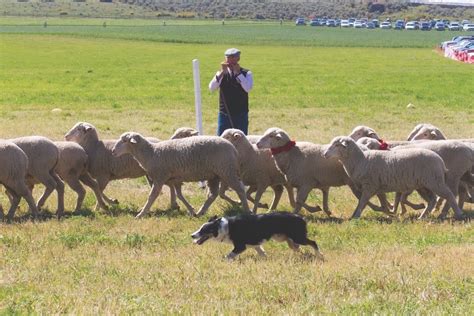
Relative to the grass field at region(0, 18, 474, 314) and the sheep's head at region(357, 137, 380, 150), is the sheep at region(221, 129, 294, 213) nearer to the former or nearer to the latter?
the grass field at region(0, 18, 474, 314)

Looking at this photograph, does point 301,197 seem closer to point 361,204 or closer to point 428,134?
point 361,204

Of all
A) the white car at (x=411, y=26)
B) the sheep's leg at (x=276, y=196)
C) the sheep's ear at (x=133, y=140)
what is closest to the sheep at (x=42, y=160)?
the sheep's ear at (x=133, y=140)

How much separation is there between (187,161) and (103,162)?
1726mm

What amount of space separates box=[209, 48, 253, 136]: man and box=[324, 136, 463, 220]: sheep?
A: 2.62 m

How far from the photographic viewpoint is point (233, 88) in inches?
650

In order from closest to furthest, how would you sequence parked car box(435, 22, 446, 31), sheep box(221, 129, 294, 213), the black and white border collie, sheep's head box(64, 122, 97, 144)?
1. the black and white border collie
2. sheep box(221, 129, 294, 213)
3. sheep's head box(64, 122, 97, 144)
4. parked car box(435, 22, 446, 31)

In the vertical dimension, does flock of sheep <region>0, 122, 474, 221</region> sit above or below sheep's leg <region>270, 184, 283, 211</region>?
above

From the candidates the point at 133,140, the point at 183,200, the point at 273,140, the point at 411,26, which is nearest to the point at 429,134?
the point at 273,140

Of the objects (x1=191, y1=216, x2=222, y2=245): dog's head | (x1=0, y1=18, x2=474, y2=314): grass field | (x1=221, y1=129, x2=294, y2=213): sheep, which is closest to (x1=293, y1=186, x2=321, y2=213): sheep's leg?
(x1=0, y1=18, x2=474, y2=314): grass field

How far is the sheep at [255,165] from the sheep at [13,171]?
10.5ft

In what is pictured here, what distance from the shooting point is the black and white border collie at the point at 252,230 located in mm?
10922

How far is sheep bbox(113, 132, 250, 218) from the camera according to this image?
14391mm

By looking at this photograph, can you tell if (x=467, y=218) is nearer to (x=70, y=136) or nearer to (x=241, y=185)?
(x=241, y=185)

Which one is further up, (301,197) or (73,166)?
(73,166)
